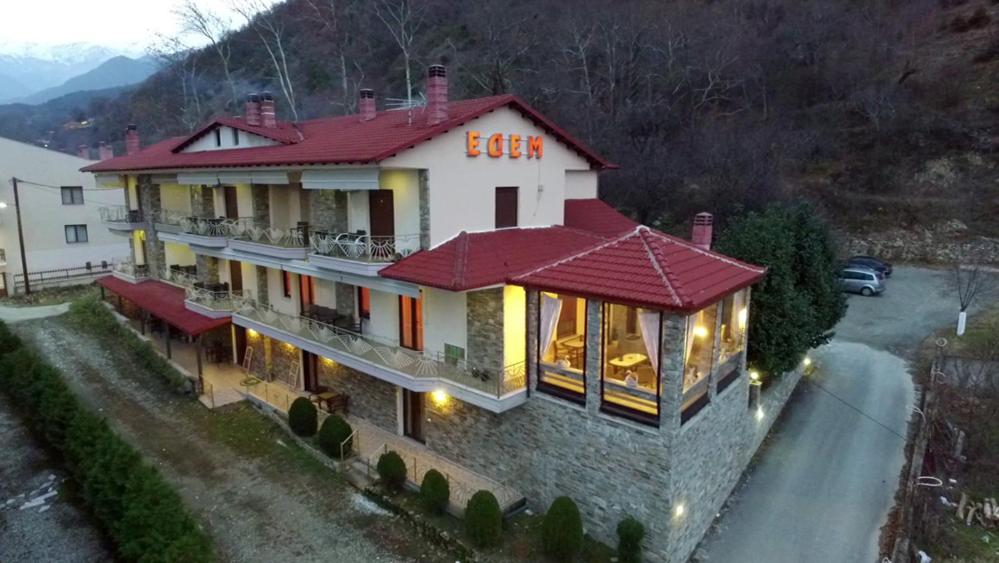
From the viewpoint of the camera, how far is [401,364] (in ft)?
52.2

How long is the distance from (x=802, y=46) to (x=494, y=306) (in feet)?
172

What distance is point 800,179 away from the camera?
44.2m

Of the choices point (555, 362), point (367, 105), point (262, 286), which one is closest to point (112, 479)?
point (262, 286)

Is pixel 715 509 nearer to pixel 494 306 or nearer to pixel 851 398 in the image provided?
pixel 494 306

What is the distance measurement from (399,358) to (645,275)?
7.19 metres

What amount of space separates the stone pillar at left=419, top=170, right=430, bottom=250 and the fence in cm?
2891

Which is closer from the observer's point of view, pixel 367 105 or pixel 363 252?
pixel 363 252

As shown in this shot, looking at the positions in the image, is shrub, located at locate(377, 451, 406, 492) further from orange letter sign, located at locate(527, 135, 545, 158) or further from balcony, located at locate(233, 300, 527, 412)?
orange letter sign, located at locate(527, 135, 545, 158)

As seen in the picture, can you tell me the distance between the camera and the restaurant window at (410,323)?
17391 mm

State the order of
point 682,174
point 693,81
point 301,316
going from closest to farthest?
point 301,316 < point 682,174 < point 693,81

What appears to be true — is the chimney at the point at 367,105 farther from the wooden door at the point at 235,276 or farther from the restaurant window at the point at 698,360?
the restaurant window at the point at 698,360

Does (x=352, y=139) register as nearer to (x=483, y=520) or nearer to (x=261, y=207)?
(x=261, y=207)

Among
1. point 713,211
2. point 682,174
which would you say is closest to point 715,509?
point 713,211

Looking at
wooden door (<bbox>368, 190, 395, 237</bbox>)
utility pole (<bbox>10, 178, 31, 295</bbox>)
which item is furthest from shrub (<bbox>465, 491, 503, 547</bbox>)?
utility pole (<bbox>10, 178, 31, 295</bbox>)
